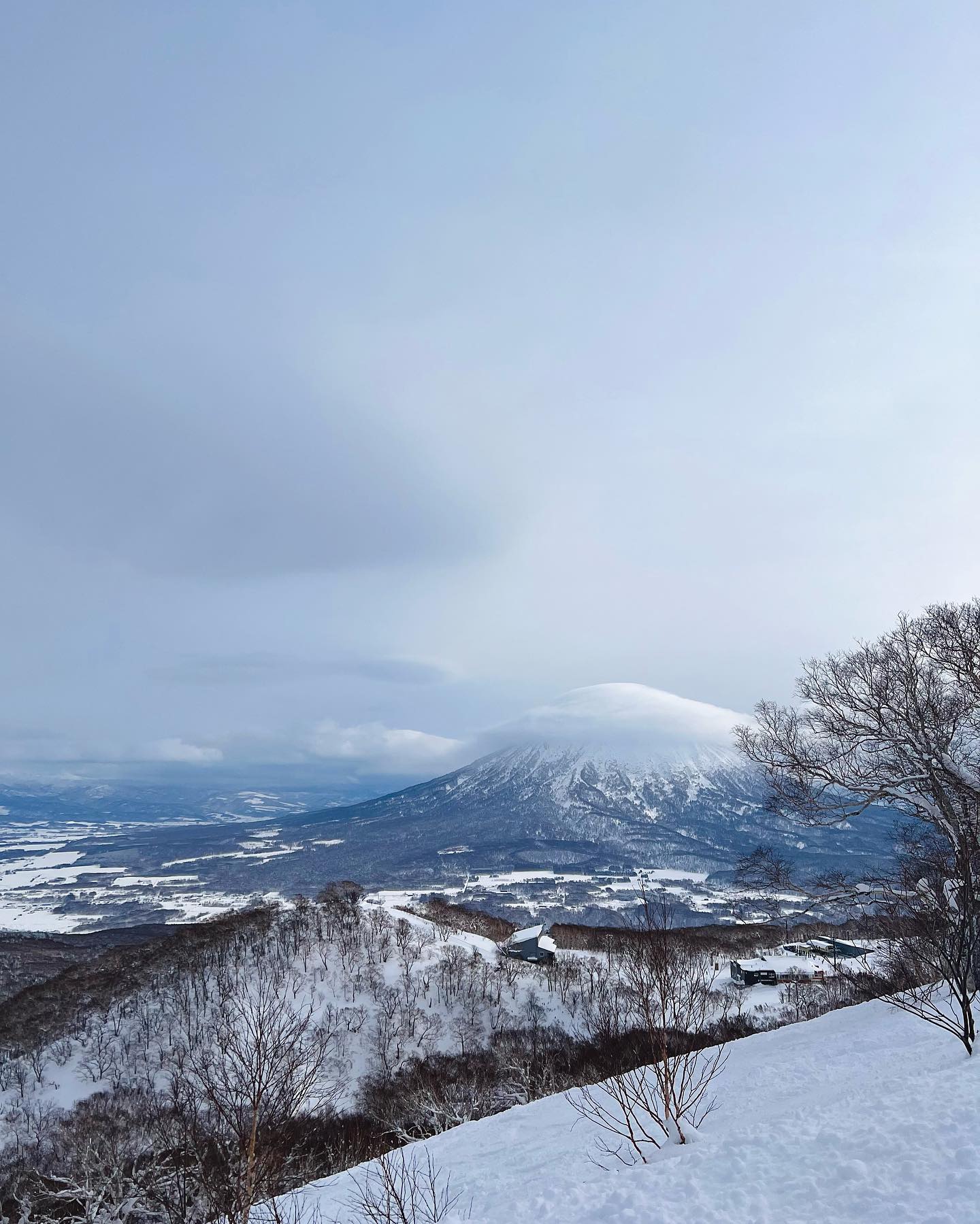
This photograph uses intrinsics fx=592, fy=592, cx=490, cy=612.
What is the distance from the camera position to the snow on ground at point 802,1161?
752 centimetres

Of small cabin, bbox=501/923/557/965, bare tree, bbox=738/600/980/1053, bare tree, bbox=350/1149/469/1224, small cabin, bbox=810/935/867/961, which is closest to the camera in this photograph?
bare tree, bbox=350/1149/469/1224

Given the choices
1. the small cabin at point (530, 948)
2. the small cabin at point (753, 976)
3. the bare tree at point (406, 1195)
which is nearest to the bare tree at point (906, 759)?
the bare tree at point (406, 1195)

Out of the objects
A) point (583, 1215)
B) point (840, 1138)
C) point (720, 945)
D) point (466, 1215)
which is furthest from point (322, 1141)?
point (720, 945)

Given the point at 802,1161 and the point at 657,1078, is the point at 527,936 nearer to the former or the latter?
the point at 657,1078

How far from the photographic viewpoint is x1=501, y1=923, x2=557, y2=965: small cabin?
69.0 m

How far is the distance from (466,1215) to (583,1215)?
4.12 metres

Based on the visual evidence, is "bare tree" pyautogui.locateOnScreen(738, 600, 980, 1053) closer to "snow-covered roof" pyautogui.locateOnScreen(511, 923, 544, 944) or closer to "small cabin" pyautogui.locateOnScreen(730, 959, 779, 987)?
"small cabin" pyautogui.locateOnScreen(730, 959, 779, 987)

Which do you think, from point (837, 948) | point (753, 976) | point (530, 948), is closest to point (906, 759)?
point (753, 976)

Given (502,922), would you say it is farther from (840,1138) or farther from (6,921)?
(6,921)

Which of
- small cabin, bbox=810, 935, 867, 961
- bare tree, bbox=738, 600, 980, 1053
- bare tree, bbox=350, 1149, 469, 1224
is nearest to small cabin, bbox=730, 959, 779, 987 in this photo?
small cabin, bbox=810, 935, 867, 961

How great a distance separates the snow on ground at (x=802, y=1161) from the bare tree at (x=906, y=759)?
3.17m

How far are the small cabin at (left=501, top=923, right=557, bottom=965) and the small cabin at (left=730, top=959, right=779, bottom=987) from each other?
20042mm

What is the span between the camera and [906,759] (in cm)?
1689

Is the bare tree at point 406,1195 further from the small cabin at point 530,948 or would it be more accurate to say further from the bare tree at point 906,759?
the small cabin at point 530,948
